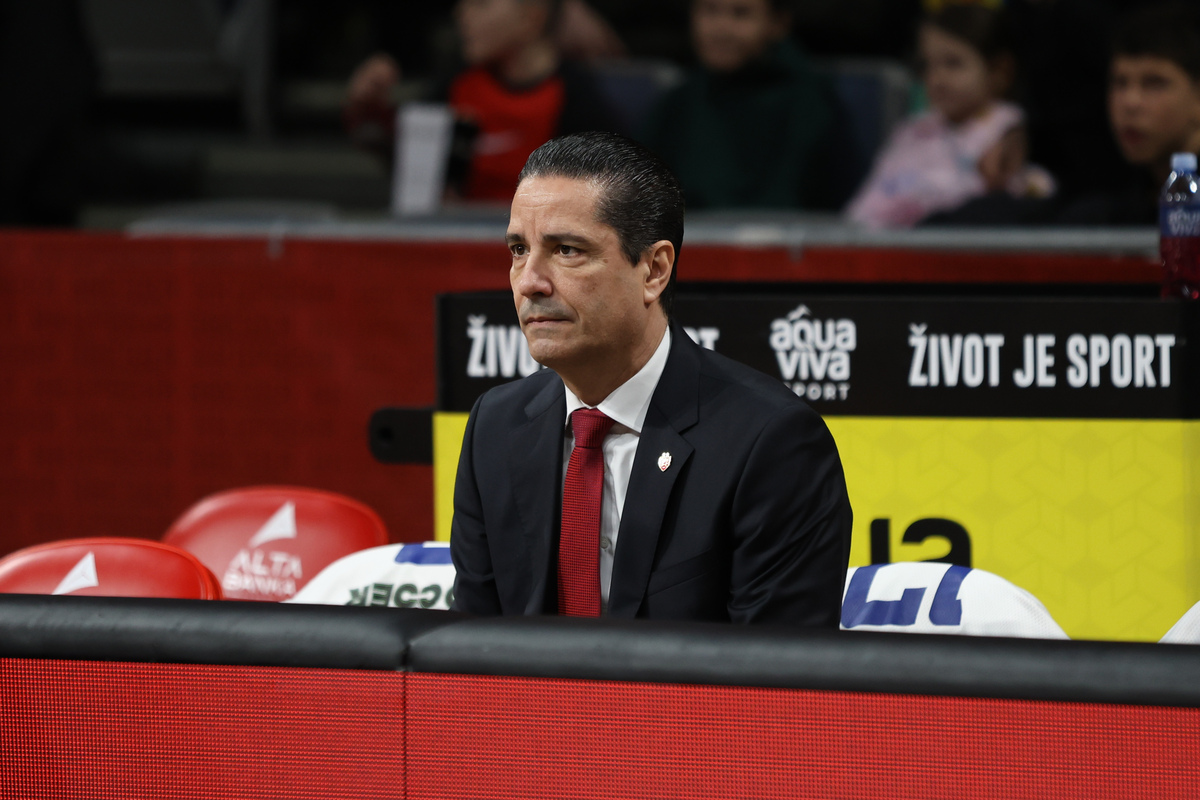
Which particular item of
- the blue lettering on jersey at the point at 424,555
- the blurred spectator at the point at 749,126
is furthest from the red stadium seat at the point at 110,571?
the blurred spectator at the point at 749,126

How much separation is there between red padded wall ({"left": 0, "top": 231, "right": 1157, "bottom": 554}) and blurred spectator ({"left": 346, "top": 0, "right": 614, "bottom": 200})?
127cm

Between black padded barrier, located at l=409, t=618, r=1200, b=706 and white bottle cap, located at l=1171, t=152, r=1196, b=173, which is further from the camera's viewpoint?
white bottle cap, located at l=1171, t=152, r=1196, b=173


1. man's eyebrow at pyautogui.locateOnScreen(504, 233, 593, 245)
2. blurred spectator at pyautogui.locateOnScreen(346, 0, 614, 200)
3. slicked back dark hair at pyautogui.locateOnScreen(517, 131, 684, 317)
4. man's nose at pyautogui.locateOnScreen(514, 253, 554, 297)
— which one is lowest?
man's nose at pyautogui.locateOnScreen(514, 253, 554, 297)

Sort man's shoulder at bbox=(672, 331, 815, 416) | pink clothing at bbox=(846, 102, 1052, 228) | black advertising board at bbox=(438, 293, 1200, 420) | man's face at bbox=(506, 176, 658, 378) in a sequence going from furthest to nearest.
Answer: pink clothing at bbox=(846, 102, 1052, 228)
black advertising board at bbox=(438, 293, 1200, 420)
man's shoulder at bbox=(672, 331, 815, 416)
man's face at bbox=(506, 176, 658, 378)

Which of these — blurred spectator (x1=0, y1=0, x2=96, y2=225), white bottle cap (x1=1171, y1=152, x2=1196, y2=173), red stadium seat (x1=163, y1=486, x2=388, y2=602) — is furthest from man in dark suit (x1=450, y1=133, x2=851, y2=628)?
blurred spectator (x1=0, y1=0, x2=96, y2=225)

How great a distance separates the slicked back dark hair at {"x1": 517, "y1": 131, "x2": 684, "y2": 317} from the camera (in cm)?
220

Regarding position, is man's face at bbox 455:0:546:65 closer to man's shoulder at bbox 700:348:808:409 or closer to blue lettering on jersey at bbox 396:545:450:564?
blue lettering on jersey at bbox 396:545:450:564

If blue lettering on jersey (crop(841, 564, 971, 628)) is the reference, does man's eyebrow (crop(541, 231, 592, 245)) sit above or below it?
above

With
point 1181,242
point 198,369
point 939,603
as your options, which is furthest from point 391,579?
point 198,369

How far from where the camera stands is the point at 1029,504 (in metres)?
3.28

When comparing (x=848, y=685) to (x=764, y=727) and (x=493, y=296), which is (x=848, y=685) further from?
(x=493, y=296)

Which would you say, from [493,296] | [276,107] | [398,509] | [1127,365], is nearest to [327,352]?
[398,509]

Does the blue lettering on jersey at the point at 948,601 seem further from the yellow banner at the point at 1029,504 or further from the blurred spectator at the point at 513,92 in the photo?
the blurred spectator at the point at 513,92

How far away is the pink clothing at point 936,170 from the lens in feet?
17.9
